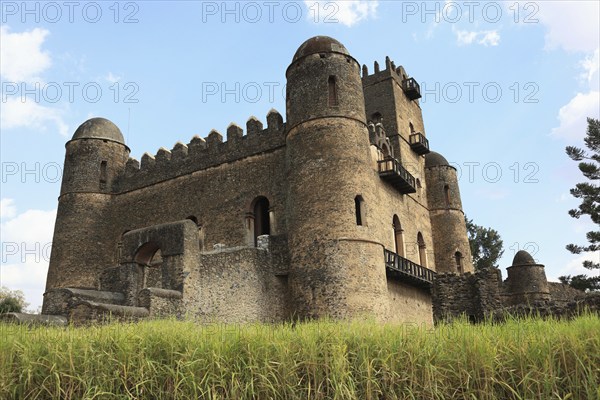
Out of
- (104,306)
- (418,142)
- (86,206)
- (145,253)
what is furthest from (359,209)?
(86,206)

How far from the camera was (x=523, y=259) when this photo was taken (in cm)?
2664

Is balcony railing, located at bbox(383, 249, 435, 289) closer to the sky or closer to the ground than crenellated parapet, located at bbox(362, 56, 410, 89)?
closer to the ground

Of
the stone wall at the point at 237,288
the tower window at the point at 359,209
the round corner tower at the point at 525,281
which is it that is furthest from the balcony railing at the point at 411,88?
the stone wall at the point at 237,288

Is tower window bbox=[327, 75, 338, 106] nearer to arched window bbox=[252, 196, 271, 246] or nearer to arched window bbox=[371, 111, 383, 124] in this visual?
arched window bbox=[252, 196, 271, 246]

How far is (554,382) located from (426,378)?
→ 117cm

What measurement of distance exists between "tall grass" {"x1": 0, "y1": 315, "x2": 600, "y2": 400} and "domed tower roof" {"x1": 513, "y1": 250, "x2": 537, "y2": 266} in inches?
883

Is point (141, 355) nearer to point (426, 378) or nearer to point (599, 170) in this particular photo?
point (426, 378)

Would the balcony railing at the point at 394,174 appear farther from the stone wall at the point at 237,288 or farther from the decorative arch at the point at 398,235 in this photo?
the stone wall at the point at 237,288

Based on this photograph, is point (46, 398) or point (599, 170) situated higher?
point (599, 170)

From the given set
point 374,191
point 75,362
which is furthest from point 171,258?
point 75,362

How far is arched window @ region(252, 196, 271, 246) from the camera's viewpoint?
1914 cm

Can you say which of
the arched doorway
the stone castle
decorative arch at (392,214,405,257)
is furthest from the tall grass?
decorative arch at (392,214,405,257)

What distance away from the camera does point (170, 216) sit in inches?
830

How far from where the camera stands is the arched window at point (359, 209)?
15.8m
